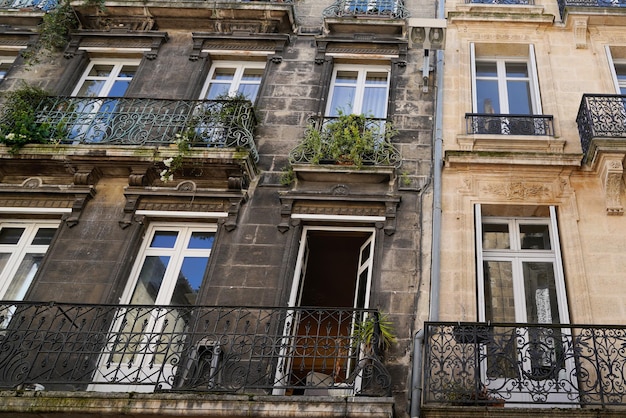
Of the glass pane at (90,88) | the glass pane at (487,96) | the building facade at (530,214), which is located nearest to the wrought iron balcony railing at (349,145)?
the building facade at (530,214)

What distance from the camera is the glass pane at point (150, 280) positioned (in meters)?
7.96

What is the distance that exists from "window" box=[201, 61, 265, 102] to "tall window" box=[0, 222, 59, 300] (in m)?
3.42

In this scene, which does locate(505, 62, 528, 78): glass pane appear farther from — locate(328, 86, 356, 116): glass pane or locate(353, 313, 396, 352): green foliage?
locate(353, 313, 396, 352): green foliage

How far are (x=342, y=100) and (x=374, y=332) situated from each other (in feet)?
15.1

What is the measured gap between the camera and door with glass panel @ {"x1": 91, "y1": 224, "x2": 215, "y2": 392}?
7117 millimetres

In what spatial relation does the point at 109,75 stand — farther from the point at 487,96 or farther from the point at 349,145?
the point at 487,96

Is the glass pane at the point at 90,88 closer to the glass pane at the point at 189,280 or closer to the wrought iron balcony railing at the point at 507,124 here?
the glass pane at the point at 189,280

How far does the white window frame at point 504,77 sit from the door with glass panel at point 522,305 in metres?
2.10

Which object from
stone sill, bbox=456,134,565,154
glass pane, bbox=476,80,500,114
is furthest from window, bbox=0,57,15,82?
glass pane, bbox=476,80,500,114

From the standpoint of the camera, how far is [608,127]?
27.7ft

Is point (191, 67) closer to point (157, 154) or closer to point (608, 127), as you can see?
point (157, 154)

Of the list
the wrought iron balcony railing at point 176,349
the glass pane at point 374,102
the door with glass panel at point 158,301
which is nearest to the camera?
the wrought iron balcony railing at point 176,349

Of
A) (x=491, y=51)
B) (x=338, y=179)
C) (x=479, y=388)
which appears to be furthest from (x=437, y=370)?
(x=491, y=51)

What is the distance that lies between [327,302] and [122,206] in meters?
4.12
